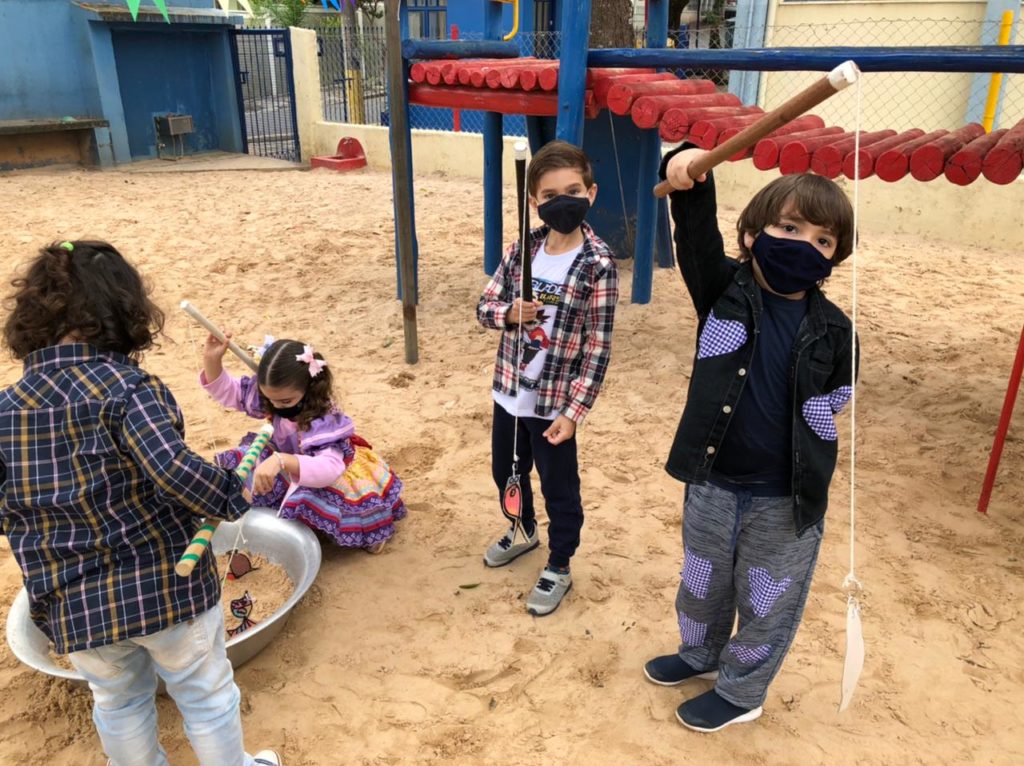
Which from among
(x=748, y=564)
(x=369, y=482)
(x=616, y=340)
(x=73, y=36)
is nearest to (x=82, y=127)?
(x=73, y=36)

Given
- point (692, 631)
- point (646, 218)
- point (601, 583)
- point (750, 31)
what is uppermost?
point (750, 31)

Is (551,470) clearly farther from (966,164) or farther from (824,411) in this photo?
(966,164)

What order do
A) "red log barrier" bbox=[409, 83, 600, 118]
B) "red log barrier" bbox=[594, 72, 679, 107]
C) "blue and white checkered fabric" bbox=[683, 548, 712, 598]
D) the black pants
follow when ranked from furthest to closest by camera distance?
"red log barrier" bbox=[409, 83, 600, 118]
"red log barrier" bbox=[594, 72, 679, 107]
the black pants
"blue and white checkered fabric" bbox=[683, 548, 712, 598]

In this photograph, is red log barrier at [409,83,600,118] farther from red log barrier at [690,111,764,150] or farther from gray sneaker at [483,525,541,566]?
gray sneaker at [483,525,541,566]

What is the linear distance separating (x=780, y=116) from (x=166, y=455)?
4.26 ft

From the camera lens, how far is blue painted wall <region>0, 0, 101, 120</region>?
9.98 meters

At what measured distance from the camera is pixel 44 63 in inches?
405

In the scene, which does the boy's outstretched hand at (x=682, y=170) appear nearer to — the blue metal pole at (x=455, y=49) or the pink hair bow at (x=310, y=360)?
the pink hair bow at (x=310, y=360)

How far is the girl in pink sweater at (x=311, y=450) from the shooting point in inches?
101

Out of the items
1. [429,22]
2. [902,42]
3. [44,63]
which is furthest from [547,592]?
[429,22]

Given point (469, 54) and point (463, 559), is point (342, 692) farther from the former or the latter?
point (469, 54)

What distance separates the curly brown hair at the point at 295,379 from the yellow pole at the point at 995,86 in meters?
8.31

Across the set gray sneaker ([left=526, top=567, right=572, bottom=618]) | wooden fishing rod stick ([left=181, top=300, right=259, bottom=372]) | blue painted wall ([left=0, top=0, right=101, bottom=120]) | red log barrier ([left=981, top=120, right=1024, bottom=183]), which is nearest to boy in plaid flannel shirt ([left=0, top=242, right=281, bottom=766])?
wooden fishing rod stick ([left=181, top=300, right=259, bottom=372])

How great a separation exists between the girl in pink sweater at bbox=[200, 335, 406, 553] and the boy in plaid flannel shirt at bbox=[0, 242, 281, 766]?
699 mm
